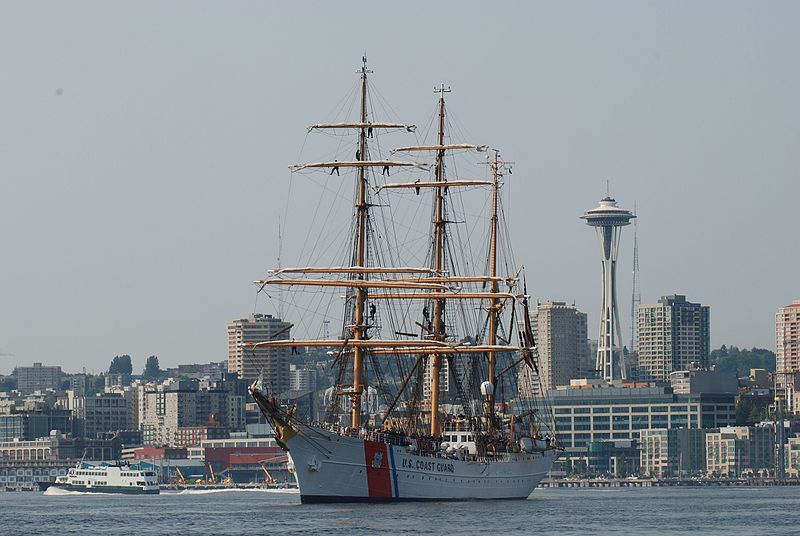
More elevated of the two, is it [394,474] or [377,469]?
[377,469]

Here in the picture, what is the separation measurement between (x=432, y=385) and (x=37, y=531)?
53825mm

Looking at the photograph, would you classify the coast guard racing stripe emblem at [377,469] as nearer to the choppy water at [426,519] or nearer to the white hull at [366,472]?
the white hull at [366,472]

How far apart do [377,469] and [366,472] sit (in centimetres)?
118

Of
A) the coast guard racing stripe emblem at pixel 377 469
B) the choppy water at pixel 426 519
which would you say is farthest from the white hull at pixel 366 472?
the choppy water at pixel 426 519

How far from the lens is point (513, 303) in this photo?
7313 inches

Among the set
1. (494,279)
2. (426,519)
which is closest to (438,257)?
(494,279)

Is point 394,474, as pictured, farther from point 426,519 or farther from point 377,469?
point 426,519

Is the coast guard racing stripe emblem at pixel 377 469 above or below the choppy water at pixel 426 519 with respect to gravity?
above

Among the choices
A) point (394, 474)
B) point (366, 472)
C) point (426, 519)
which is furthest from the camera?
point (394, 474)

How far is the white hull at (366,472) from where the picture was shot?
147250mm

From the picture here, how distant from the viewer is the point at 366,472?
14925 centimetres

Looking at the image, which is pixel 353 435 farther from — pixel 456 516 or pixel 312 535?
pixel 312 535

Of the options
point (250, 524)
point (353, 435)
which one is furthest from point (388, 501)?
point (250, 524)

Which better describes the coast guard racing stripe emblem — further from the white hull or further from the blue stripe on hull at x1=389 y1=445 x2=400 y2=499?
the blue stripe on hull at x1=389 y1=445 x2=400 y2=499
